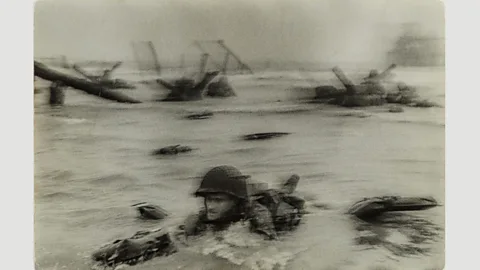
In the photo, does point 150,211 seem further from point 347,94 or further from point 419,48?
point 419,48

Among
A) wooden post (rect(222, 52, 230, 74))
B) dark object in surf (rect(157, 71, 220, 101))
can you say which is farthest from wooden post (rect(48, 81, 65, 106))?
wooden post (rect(222, 52, 230, 74))

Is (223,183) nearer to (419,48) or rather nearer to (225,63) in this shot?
(225,63)

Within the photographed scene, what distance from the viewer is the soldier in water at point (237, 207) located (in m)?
0.73

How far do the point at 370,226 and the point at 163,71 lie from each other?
0.42 metres

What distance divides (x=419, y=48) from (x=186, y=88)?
0.39 m

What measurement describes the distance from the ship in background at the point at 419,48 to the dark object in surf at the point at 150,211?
444mm

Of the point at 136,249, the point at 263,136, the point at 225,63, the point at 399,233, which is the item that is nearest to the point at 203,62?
the point at 225,63

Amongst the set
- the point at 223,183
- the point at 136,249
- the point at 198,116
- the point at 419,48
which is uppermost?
the point at 419,48

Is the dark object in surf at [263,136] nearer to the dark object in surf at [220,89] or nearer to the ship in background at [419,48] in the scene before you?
the dark object in surf at [220,89]

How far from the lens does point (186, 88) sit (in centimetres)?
74

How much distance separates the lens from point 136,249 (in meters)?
0.72

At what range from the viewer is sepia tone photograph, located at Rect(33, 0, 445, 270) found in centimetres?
73

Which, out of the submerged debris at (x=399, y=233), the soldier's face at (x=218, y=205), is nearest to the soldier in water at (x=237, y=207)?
the soldier's face at (x=218, y=205)

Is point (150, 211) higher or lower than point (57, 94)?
lower
